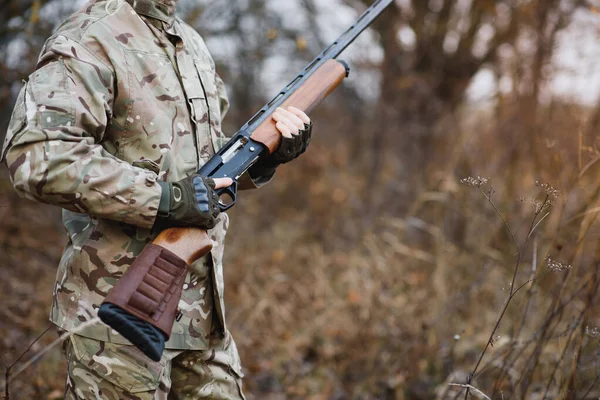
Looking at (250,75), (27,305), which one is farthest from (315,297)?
(250,75)

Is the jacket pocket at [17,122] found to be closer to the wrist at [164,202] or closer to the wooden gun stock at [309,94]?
the wrist at [164,202]

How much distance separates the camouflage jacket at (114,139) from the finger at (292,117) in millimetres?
244

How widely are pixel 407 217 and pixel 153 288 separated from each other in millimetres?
4077

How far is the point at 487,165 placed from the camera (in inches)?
237

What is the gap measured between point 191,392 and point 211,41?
4.12 meters

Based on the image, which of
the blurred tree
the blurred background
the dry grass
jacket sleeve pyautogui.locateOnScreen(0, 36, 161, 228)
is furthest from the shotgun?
the blurred tree

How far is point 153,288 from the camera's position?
1.80 metres

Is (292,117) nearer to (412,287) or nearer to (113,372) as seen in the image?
(113,372)

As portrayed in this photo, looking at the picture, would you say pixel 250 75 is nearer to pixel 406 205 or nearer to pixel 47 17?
pixel 406 205

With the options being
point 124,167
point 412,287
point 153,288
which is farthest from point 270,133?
point 412,287

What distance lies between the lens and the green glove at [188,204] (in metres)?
1.82

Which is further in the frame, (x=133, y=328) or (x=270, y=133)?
(x=270, y=133)

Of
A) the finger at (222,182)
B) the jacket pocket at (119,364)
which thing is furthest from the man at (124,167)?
the finger at (222,182)

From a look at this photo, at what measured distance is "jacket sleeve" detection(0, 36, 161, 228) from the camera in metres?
1.68
